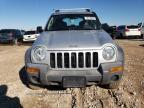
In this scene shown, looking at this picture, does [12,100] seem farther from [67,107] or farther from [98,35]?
[98,35]

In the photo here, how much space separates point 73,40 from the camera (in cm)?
631

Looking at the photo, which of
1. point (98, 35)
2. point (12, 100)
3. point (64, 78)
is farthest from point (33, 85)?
point (98, 35)

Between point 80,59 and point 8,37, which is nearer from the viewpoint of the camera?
point 80,59

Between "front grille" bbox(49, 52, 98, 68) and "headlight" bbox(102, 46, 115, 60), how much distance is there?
179 millimetres

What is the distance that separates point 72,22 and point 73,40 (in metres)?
1.82

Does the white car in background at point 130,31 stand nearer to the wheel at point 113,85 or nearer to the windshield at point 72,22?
the windshield at point 72,22

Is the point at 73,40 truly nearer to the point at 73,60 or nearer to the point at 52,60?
the point at 73,60

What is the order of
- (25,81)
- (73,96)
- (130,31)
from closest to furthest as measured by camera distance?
1. (73,96)
2. (25,81)
3. (130,31)

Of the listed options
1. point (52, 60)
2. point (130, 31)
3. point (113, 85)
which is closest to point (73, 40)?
point (52, 60)

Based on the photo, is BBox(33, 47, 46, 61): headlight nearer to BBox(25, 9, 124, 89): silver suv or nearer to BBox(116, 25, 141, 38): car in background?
BBox(25, 9, 124, 89): silver suv

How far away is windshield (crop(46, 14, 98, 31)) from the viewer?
7745mm

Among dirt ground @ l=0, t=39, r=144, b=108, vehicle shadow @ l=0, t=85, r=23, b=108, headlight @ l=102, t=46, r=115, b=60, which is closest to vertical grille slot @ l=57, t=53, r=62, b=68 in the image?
dirt ground @ l=0, t=39, r=144, b=108

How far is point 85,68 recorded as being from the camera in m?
5.98

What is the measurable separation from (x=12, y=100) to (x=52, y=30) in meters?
2.18
